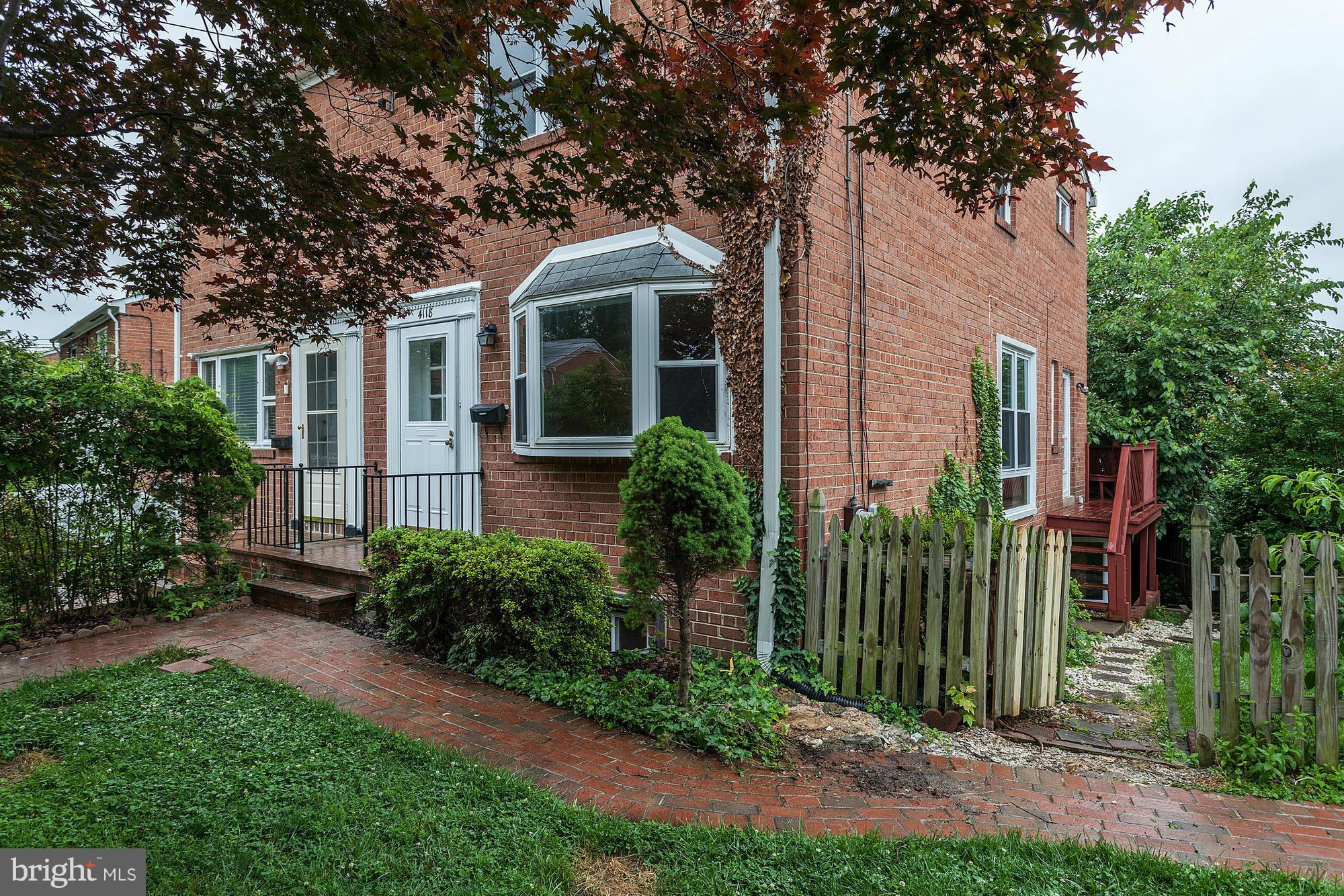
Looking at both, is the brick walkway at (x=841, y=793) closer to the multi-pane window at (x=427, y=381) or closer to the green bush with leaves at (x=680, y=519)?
the green bush with leaves at (x=680, y=519)

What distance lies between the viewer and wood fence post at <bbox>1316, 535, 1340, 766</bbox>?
3.95 metres

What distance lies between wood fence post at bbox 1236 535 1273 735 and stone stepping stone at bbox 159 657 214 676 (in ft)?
22.1

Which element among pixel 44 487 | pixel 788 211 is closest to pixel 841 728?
pixel 788 211

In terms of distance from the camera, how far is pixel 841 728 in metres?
4.65

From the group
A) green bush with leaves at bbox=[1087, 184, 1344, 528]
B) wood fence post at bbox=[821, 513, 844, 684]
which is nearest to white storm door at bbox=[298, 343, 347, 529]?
wood fence post at bbox=[821, 513, 844, 684]

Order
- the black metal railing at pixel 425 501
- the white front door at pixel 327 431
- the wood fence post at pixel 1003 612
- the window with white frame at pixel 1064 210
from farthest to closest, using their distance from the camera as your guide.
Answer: the window with white frame at pixel 1064 210 < the white front door at pixel 327 431 < the black metal railing at pixel 425 501 < the wood fence post at pixel 1003 612

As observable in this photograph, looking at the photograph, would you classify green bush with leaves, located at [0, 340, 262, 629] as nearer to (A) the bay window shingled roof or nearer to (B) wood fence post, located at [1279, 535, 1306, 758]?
(A) the bay window shingled roof

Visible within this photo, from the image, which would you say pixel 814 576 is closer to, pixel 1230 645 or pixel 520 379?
pixel 1230 645

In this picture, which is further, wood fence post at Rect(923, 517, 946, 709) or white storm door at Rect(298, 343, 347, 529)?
white storm door at Rect(298, 343, 347, 529)

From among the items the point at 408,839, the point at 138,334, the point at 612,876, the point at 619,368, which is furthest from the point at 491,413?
the point at 138,334

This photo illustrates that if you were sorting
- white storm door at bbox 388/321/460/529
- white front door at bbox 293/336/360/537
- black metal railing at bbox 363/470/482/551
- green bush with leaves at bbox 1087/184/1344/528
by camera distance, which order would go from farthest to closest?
green bush with leaves at bbox 1087/184/1344/528 < white front door at bbox 293/336/360/537 < white storm door at bbox 388/321/460/529 < black metal railing at bbox 363/470/482/551

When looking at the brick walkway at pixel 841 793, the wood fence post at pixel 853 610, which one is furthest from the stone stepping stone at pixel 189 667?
the wood fence post at pixel 853 610

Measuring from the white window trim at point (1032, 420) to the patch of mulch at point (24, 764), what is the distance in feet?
30.4

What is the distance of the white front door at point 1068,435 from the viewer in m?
12.9
